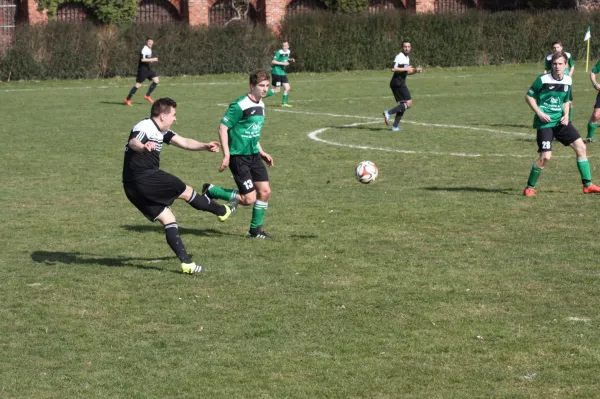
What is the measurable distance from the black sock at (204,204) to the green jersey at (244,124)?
3.70 ft

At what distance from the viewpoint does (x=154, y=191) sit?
1131 cm

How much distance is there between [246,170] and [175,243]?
88.1 inches

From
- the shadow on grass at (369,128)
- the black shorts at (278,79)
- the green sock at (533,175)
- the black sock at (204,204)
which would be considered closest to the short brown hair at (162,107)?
the black sock at (204,204)

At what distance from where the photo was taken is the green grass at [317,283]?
25.9 feet

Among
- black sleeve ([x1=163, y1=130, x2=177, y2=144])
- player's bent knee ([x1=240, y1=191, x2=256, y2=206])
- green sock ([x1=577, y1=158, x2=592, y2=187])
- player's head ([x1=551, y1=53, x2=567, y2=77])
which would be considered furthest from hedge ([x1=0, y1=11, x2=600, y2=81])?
black sleeve ([x1=163, y1=130, x2=177, y2=144])

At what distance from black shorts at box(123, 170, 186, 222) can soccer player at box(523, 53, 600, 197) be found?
6.54 meters

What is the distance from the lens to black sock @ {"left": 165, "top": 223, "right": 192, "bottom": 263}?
1120 centimetres

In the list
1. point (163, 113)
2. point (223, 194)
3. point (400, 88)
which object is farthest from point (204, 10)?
point (163, 113)

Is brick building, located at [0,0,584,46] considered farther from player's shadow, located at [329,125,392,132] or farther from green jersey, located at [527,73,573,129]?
green jersey, located at [527,73,573,129]

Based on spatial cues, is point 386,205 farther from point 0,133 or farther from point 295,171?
point 0,133

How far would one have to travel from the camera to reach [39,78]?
154ft

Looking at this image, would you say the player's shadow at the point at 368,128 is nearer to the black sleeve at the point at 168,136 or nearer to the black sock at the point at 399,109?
the black sock at the point at 399,109

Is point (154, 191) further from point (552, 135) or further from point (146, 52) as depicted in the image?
point (146, 52)

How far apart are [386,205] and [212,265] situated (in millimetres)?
4412
